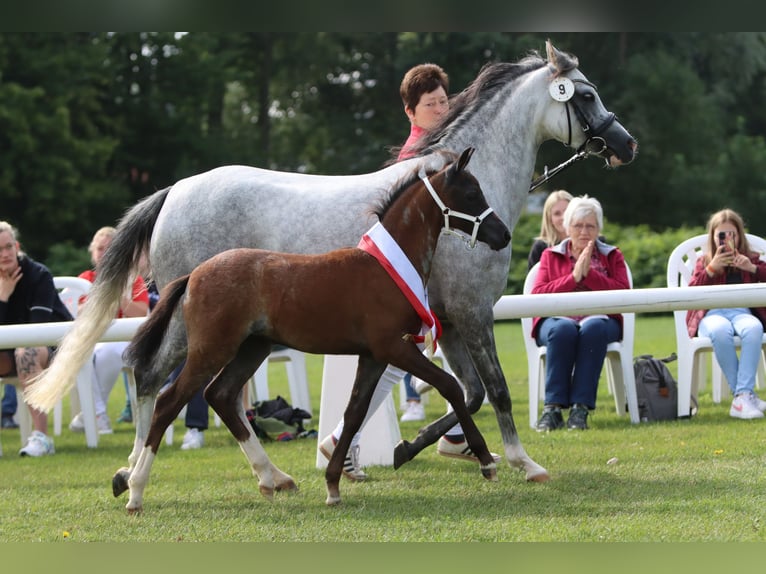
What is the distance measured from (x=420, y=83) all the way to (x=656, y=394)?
9.92ft

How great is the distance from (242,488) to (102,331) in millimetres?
1119

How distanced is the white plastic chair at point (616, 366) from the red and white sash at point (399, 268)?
2801 mm

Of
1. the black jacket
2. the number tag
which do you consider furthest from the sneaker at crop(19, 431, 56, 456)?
the number tag

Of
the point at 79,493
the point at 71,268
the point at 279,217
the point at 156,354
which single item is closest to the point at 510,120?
the point at 279,217

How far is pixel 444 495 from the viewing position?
5.75 m

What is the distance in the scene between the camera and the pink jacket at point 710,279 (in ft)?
27.5

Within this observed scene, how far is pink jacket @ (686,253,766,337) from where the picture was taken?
8.39 m

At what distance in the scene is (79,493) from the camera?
20.5 ft

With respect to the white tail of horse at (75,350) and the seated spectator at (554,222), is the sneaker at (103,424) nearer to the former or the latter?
the white tail of horse at (75,350)

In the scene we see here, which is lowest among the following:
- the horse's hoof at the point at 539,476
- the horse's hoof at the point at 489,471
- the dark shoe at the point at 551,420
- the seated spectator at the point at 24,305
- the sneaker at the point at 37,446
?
the sneaker at the point at 37,446

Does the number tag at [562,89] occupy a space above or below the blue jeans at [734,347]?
above

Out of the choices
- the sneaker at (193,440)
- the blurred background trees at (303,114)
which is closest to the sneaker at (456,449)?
the sneaker at (193,440)

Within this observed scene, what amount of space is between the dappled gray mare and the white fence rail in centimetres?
85
